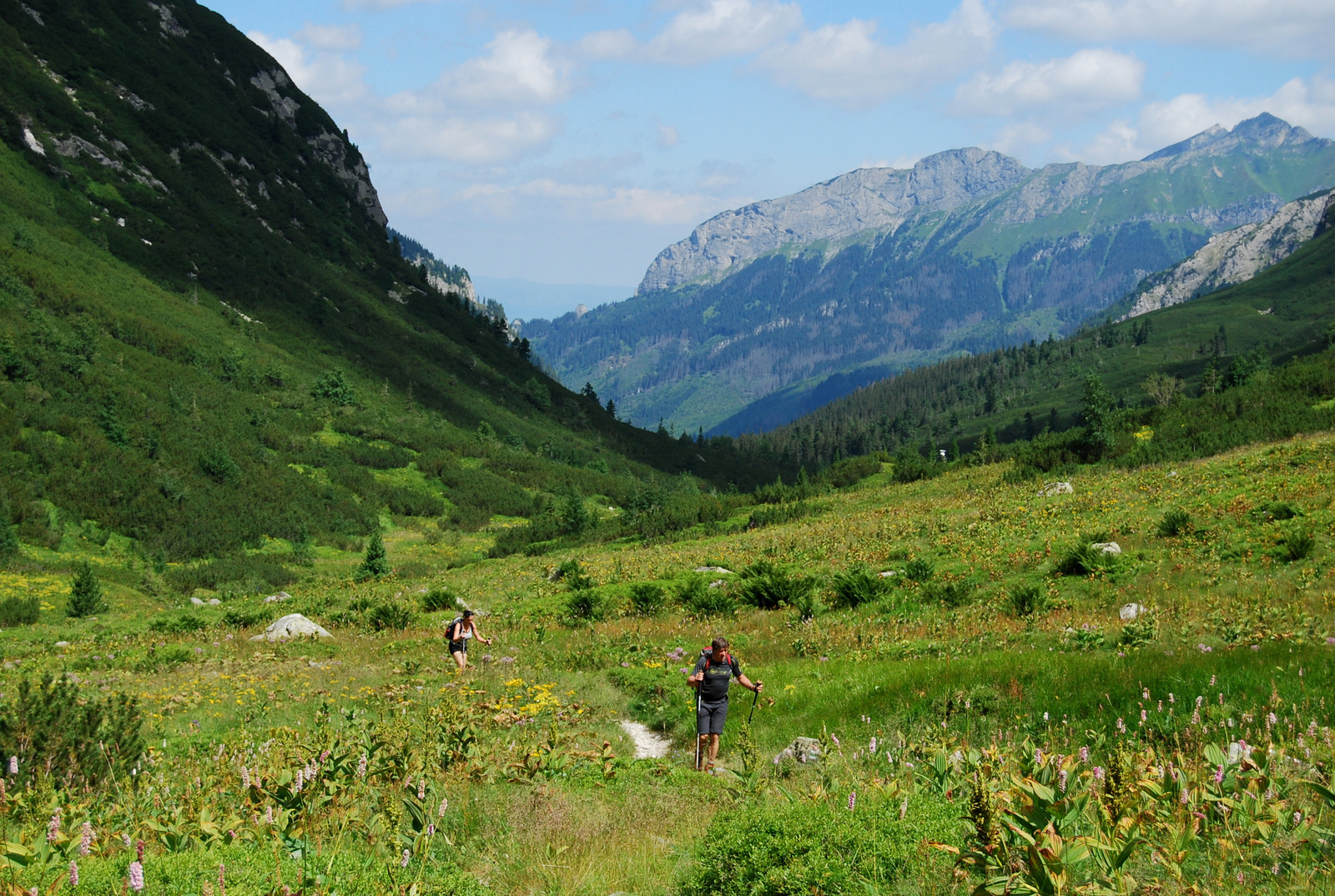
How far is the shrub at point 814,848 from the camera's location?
16.4 ft

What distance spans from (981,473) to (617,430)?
115637mm

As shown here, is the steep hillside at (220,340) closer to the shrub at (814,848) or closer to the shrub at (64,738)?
the shrub at (64,738)

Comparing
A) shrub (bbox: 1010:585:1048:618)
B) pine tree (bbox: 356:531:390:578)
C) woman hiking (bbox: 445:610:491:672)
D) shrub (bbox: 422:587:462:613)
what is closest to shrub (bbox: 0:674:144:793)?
Result: woman hiking (bbox: 445:610:491:672)

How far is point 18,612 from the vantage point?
96.1 ft

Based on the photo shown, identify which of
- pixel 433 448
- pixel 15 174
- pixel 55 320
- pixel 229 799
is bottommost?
pixel 229 799

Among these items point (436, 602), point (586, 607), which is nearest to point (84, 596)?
point (436, 602)

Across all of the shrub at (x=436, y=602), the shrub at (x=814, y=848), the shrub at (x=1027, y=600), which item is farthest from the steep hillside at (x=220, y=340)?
the shrub at (x=814, y=848)

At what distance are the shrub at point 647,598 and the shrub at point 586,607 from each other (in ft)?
3.07

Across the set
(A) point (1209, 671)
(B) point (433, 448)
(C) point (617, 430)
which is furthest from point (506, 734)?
(C) point (617, 430)

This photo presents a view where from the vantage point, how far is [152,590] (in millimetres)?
41094

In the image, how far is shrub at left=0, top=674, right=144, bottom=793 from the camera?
776cm

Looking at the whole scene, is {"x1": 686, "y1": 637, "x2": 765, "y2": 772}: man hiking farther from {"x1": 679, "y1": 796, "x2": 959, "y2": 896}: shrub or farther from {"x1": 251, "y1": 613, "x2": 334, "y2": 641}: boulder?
{"x1": 251, "y1": 613, "x2": 334, "y2": 641}: boulder

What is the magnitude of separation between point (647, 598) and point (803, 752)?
1355 centimetres

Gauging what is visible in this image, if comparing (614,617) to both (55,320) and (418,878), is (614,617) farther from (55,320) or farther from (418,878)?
(55,320)
